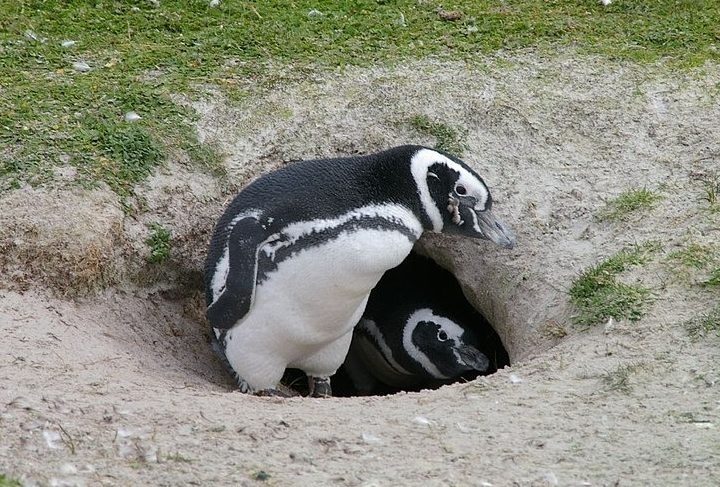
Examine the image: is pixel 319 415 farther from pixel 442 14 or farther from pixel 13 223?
pixel 442 14

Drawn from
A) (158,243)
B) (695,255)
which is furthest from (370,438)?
(158,243)

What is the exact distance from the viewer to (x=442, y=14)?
18.4ft

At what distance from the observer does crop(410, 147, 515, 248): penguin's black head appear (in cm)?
401

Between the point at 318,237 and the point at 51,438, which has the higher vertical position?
the point at 318,237

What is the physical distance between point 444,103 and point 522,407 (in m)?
2.05

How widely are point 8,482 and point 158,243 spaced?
1909mm

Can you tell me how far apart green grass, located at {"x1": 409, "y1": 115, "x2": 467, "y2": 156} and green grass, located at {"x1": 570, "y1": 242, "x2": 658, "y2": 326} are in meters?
0.93

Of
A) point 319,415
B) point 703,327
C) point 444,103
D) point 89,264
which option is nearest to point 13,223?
point 89,264

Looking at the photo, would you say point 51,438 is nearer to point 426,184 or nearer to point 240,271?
point 240,271

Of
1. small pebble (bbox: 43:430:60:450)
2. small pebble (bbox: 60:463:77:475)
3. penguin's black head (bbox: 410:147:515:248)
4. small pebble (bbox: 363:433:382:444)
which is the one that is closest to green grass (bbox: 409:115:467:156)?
penguin's black head (bbox: 410:147:515:248)

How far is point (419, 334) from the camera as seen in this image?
202 inches

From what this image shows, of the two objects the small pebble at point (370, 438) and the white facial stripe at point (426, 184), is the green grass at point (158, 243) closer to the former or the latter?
the white facial stripe at point (426, 184)

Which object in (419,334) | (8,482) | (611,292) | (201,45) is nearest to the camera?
(8,482)

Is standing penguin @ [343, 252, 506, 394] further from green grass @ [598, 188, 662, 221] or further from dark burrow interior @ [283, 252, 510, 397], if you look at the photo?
green grass @ [598, 188, 662, 221]
